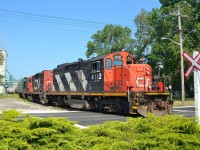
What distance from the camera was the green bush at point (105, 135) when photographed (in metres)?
4.13

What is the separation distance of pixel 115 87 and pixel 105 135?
1390cm

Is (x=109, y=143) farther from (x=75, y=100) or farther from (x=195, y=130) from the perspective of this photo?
(x=75, y=100)

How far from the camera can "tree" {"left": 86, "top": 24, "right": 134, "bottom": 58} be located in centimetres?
8206

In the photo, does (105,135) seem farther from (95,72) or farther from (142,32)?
(142,32)

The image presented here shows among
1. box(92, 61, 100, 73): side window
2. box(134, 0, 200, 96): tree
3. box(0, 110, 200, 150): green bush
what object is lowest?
box(0, 110, 200, 150): green bush

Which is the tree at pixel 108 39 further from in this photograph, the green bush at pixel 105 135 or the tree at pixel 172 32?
the green bush at pixel 105 135

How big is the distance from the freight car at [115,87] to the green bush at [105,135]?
11.6m

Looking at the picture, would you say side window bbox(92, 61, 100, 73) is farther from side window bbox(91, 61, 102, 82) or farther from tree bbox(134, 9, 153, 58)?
tree bbox(134, 9, 153, 58)

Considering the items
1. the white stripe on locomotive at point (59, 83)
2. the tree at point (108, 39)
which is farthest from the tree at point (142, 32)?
the white stripe on locomotive at point (59, 83)

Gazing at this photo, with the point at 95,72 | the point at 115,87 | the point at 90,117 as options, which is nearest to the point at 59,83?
the point at 95,72

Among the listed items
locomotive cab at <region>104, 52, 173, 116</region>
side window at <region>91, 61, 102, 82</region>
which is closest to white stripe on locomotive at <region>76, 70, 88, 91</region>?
side window at <region>91, 61, 102, 82</region>

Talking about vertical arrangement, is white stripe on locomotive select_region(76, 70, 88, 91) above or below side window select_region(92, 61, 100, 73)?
below

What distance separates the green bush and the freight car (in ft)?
37.9

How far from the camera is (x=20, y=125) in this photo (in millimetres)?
5215
